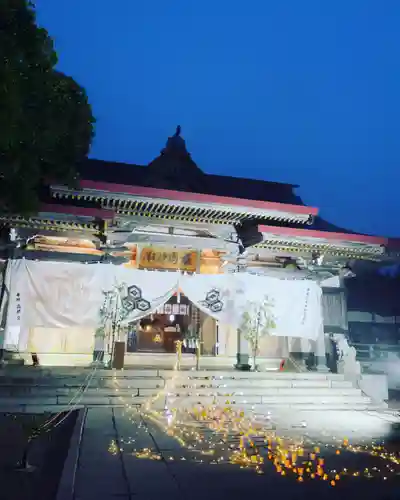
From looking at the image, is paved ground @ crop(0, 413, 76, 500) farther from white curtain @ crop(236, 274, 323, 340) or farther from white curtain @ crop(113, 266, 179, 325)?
white curtain @ crop(236, 274, 323, 340)

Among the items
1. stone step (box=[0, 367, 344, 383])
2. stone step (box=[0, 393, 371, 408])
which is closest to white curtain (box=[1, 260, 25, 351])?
stone step (box=[0, 367, 344, 383])

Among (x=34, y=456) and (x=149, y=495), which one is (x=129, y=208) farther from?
(x=149, y=495)

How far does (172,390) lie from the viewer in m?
10.4

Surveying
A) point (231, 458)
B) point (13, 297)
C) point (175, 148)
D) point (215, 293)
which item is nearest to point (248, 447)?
point (231, 458)

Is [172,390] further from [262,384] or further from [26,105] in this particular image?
[26,105]

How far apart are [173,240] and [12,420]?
253 inches

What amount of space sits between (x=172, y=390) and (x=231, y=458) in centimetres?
467

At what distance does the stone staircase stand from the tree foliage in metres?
4.49

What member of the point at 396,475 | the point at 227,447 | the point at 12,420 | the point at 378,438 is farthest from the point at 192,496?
the point at 12,420

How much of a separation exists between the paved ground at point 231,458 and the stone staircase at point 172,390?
3.10 ft

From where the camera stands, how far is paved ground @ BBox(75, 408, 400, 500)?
466cm

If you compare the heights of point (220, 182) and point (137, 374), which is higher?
point (220, 182)

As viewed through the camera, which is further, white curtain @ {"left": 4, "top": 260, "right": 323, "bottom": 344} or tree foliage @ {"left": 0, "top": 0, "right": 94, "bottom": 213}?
white curtain @ {"left": 4, "top": 260, "right": 323, "bottom": 344}

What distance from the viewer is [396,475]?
5383 millimetres
